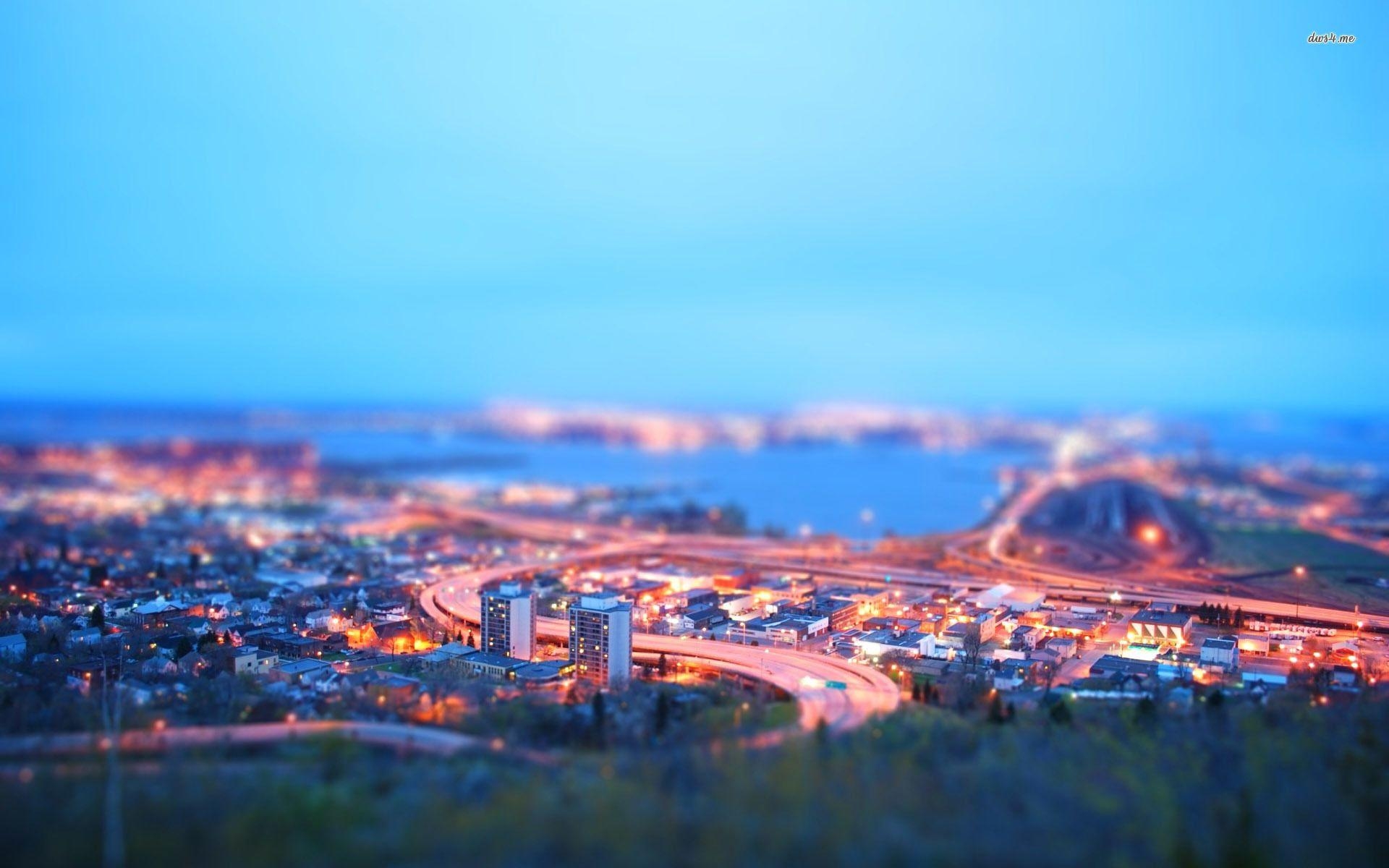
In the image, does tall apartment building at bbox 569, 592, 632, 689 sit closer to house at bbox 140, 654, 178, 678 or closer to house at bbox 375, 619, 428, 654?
house at bbox 375, 619, 428, 654

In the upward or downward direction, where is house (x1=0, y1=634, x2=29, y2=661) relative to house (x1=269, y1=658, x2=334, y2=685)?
upward

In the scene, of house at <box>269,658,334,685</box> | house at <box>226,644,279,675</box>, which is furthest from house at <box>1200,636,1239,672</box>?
house at <box>226,644,279,675</box>

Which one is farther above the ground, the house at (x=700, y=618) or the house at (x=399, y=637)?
the house at (x=700, y=618)

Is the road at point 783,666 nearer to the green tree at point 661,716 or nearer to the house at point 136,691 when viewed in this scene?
the green tree at point 661,716

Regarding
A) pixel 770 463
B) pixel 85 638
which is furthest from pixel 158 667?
pixel 770 463

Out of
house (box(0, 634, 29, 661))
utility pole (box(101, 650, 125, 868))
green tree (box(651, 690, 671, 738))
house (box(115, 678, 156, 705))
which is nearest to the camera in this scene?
Answer: utility pole (box(101, 650, 125, 868))

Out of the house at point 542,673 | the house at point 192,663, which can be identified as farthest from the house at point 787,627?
the house at point 192,663

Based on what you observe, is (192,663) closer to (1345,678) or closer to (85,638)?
(85,638)
